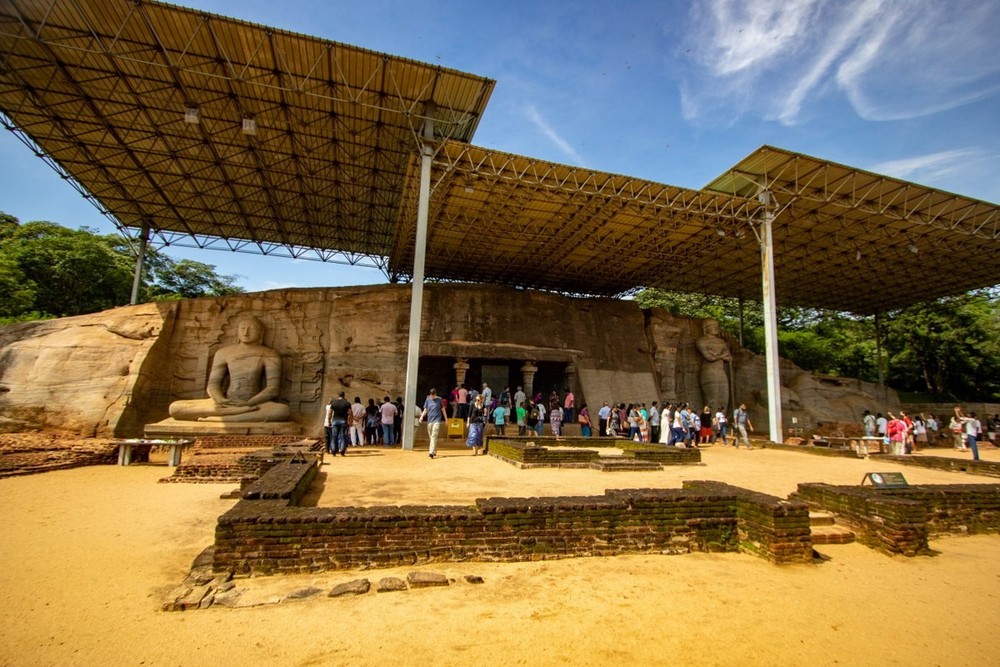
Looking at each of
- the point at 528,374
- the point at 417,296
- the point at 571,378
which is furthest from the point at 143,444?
the point at 571,378

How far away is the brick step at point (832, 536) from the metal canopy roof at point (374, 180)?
13.1 metres

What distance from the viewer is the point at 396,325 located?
19.5 m

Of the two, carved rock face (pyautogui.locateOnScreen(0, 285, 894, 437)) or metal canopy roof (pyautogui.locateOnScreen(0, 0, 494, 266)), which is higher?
metal canopy roof (pyautogui.locateOnScreen(0, 0, 494, 266))

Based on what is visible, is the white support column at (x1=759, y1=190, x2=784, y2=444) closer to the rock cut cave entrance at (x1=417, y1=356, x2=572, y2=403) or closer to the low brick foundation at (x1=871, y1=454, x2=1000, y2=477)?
the low brick foundation at (x1=871, y1=454, x2=1000, y2=477)

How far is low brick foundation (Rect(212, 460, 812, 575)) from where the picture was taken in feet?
15.4

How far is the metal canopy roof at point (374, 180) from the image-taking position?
530 inches

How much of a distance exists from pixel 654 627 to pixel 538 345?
17542 millimetres

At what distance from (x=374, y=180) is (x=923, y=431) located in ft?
77.6

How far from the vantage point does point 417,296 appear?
14836mm

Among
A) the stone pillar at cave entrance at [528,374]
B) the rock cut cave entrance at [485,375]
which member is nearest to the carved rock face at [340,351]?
the rock cut cave entrance at [485,375]

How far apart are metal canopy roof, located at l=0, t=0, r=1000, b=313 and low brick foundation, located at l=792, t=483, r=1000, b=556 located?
491 inches

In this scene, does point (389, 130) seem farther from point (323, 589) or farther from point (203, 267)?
point (203, 267)

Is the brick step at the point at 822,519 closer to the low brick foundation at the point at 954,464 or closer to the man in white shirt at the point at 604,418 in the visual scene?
the low brick foundation at the point at 954,464

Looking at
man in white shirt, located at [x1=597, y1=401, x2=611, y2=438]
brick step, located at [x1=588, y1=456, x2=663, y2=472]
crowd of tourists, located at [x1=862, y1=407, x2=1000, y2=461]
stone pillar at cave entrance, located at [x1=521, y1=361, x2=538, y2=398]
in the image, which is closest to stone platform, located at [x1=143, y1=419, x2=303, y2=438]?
stone pillar at cave entrance, located at [x1=521, y1=361, x2=538, y2=398]
